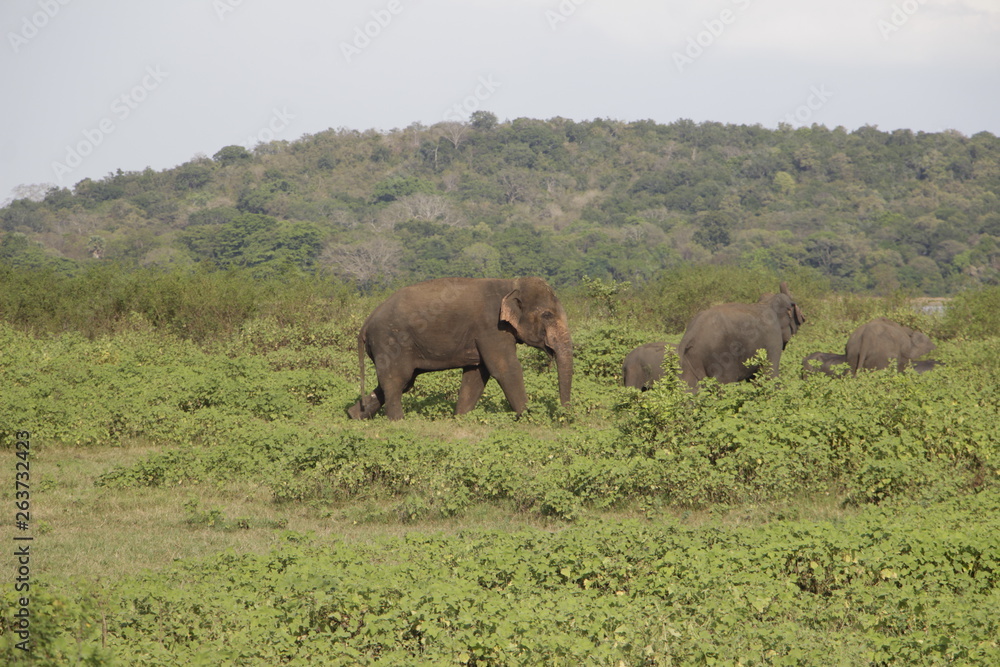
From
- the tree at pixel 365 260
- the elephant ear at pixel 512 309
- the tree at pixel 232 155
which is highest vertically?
the tree at pixel 232 155

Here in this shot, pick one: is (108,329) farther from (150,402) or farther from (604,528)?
(604,528)

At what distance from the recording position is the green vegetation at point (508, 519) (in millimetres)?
5754

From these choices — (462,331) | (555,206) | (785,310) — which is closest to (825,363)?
(785,310)

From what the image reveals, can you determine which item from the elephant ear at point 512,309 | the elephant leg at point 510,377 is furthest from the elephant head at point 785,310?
the elephant leg at point 510,377

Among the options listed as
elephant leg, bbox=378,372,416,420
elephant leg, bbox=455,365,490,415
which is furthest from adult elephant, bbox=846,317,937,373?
elephant leg, bbox=378,372,416,420

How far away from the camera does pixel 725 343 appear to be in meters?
14.2

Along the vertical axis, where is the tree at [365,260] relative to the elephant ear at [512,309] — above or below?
below

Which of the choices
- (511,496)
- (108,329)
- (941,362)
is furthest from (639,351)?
(108,329)

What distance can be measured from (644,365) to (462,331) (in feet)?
10.5

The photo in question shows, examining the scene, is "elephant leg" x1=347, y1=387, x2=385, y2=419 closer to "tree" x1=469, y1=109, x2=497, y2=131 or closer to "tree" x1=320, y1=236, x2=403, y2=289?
"tree" x1=320, y1=236, x2=403, y2=289

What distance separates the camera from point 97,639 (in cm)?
555

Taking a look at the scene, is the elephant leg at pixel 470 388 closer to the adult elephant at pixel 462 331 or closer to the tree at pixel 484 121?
the adult elephant at pixel 462 331

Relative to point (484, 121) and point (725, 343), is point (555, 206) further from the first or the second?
point (725, 343)

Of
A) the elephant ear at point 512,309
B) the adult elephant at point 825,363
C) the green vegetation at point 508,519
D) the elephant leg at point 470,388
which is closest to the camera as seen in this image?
the green vegetation at point 508,519
